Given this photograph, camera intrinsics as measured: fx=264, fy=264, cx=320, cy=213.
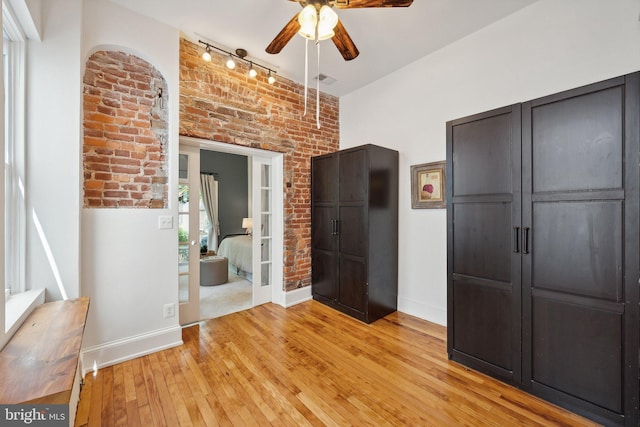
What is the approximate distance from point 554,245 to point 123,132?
3.56 m

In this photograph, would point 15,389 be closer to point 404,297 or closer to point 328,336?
point 328,336

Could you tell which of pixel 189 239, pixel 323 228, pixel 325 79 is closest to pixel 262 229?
pixel 323 228

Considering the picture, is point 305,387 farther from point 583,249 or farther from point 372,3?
point 372,3

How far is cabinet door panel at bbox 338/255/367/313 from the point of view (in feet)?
10.4

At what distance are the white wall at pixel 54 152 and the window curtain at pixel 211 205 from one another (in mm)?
4867

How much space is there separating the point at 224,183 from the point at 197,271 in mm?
4626

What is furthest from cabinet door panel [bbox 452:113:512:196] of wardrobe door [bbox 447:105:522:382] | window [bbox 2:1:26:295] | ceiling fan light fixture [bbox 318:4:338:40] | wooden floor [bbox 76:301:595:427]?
window [bbox 2:1:26:295]

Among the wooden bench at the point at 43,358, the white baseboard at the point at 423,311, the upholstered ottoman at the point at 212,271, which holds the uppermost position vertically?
the wooden bench at the point at 43,358

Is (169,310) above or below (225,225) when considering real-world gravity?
below

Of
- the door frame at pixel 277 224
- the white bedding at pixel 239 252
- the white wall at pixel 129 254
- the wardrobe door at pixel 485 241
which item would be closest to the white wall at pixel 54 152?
the white wall at pixel 129 254

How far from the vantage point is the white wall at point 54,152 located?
1.88m

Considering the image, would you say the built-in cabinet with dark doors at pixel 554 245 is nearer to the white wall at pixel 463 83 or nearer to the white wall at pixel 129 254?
the white wall at pixel 463 83

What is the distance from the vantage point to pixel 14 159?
1.83 meters

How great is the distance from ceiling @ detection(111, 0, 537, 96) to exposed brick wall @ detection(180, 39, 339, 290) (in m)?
0.31
